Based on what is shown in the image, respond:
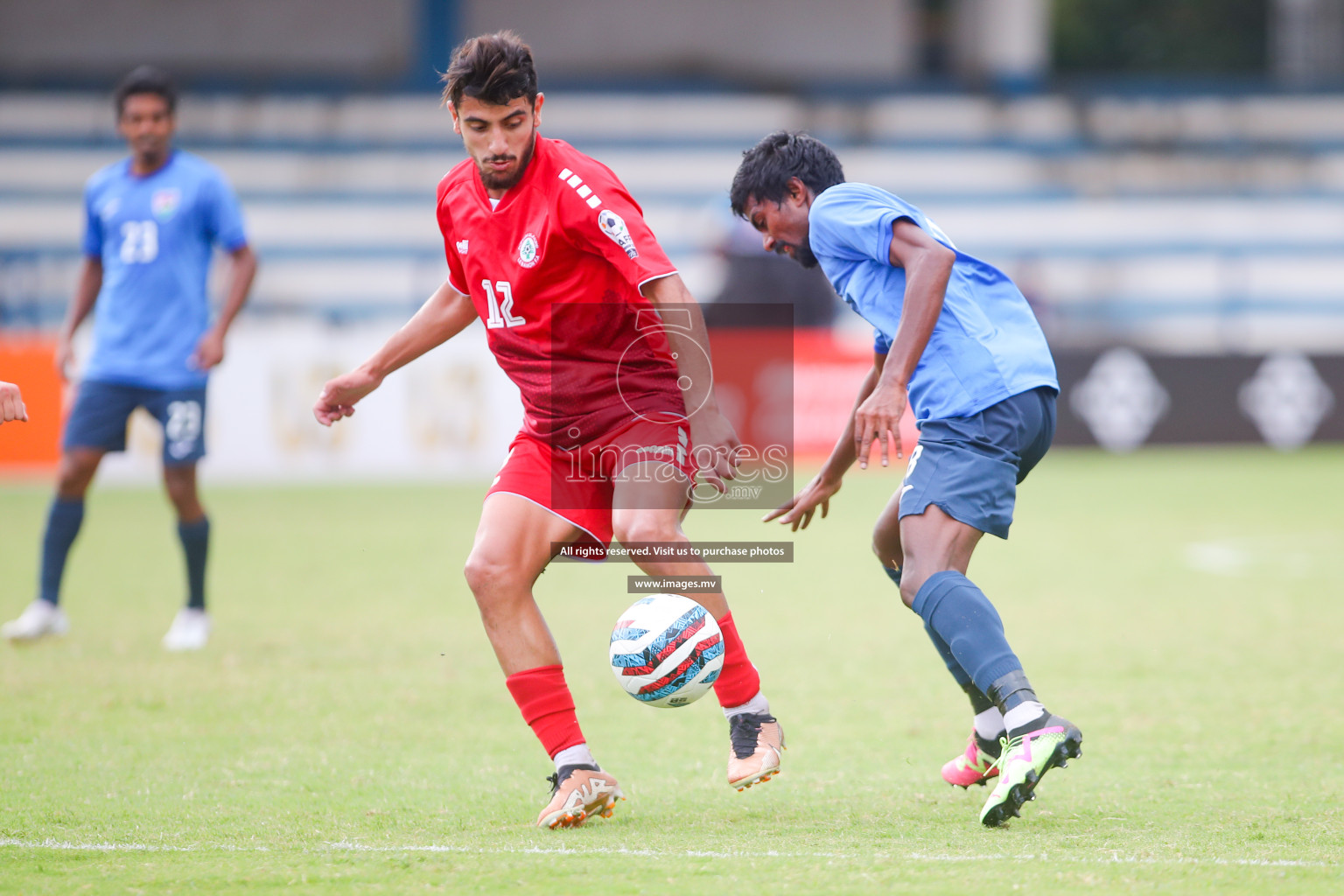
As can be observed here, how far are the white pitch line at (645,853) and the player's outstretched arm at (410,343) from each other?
1410 millimetres

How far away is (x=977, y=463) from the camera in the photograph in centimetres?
399

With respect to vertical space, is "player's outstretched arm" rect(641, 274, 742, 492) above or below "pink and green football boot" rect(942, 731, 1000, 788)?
above

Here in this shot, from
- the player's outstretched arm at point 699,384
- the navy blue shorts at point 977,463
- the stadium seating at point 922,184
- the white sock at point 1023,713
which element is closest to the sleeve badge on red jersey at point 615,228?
the player's outstretched arm at point 699,384

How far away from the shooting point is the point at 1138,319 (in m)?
23.9

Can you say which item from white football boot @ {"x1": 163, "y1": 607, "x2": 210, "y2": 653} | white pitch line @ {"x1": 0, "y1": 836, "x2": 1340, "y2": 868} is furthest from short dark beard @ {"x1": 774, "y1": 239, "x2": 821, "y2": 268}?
white football boot @ {"x1": 163, "y1": 607, "x2": 210, "y2": 653}

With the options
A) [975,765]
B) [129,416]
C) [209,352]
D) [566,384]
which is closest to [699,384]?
[566,384]

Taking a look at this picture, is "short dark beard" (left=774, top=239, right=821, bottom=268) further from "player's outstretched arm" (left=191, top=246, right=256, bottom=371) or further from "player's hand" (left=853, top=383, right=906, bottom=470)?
"player's outstretched arm" (left=191, top=246, right=256, bottom=371)

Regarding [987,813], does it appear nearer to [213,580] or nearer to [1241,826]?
[1241,826]

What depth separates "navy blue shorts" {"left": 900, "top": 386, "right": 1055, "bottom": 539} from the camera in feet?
13.0

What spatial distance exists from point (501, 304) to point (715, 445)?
0.82 meters

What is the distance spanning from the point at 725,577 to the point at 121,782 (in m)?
5.68

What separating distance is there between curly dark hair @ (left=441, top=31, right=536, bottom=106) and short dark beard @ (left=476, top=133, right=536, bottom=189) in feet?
0.51

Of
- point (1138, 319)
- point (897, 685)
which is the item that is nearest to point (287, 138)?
point (1138, 319)

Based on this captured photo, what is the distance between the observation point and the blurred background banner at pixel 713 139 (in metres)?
23.0
